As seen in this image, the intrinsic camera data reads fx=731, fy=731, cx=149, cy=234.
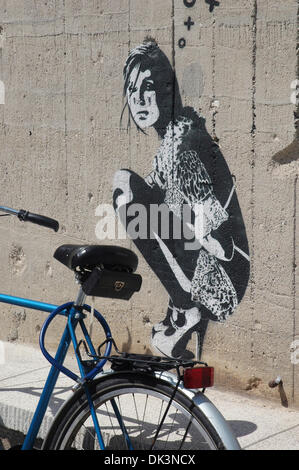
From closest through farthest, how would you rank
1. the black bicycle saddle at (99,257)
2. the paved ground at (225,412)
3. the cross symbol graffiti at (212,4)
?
the black bicycle saddle at (99,257)
the paved ground at (225,412)
the cross symbol graffiti at (212,4)

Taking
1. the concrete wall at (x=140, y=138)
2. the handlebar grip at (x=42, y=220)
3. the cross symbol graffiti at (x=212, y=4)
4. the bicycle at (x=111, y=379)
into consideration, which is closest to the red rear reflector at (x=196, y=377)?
the bicycle at (x=111, y=379)

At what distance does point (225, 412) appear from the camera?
12.0 ft

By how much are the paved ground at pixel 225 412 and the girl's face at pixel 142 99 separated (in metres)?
1.54

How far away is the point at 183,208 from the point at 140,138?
0.49 meters

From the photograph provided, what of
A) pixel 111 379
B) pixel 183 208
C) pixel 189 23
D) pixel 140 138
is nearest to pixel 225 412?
pixel 183 208

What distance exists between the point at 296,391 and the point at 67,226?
179 centimetres

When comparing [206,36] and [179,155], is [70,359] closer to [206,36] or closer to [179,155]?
[179,155]

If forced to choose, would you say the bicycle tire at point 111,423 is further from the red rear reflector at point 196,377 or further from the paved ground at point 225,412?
the paved ground at point 225,412

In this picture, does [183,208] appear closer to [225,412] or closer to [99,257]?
[225,412]

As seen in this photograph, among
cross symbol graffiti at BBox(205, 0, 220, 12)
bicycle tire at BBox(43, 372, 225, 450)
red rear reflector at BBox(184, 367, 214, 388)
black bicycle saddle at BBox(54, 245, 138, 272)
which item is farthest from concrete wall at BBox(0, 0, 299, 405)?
red rear reflector at BBox(184, 367, 214, 388)

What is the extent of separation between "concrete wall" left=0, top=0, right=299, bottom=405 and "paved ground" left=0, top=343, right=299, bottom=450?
0.35 ft

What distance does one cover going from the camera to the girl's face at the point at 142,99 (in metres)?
4.11

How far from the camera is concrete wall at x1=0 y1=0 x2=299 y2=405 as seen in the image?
143 inches

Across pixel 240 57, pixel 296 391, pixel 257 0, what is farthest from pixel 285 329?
pixel 257 0
